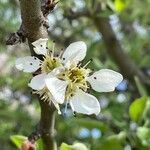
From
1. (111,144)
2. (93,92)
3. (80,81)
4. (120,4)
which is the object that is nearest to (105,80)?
(80,81)

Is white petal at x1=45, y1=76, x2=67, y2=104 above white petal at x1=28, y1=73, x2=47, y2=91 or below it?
below

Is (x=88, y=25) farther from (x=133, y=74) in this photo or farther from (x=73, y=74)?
(x=73, y=74)

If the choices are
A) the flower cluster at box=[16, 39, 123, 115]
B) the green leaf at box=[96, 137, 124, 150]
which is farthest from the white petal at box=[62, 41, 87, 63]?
the green leaf at box=[96, 137, 124, 150]

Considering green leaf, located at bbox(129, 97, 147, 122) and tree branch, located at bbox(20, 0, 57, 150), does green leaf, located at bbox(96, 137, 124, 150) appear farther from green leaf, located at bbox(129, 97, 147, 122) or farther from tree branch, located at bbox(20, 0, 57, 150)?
tree branch, located at bbox(20, 0, 57, 150)

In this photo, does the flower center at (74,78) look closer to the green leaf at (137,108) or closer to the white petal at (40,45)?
the white petal at (40,45)

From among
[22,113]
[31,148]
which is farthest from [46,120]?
[22,113]

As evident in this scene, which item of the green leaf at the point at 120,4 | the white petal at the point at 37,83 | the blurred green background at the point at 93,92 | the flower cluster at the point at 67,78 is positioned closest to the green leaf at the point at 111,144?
the blurred green background at the point at 93,92
